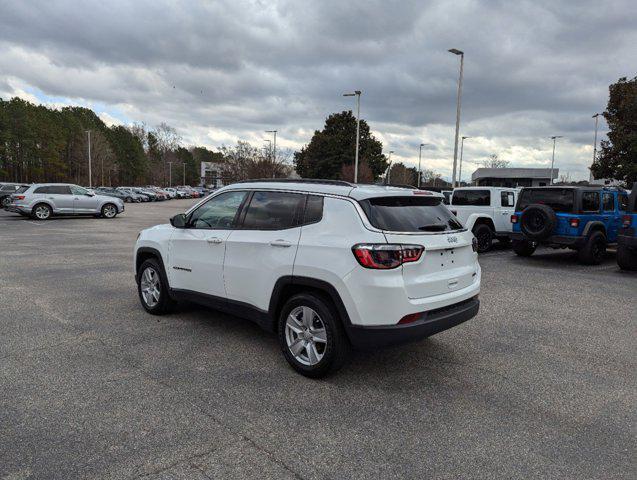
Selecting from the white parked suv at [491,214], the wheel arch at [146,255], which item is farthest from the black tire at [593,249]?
the wheel arch at [146,255]

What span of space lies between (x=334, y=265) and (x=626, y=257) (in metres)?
8.91

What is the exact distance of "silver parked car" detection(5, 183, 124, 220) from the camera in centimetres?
2081

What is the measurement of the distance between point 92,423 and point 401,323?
2.35 m

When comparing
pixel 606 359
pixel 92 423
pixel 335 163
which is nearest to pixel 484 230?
pixel 606 359

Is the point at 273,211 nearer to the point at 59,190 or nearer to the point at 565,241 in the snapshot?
the point at 565,241

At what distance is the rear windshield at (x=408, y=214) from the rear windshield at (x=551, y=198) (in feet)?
24.8

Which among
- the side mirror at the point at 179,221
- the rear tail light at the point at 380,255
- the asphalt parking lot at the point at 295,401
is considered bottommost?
the asphalt parking lot at the point at 295,401

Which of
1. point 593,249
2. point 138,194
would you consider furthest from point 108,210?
point 138,194

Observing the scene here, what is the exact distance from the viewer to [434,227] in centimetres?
411

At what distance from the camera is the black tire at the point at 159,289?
565 cm

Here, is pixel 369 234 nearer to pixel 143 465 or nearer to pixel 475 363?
pixel 475 363

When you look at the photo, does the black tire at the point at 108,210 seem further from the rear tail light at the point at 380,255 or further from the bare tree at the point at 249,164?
the rear tail light at the point at 380,255

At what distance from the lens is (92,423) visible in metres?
3.21

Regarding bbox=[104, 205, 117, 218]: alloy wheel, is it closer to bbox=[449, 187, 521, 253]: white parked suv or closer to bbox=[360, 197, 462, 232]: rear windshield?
bbox=[449, 187, 521, 253]: white parked suv
